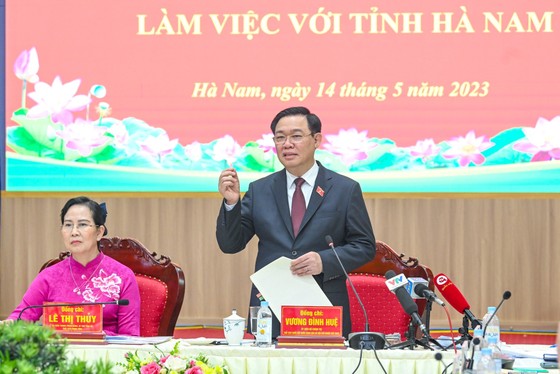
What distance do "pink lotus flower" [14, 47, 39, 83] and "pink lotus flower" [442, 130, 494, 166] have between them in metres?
2.34

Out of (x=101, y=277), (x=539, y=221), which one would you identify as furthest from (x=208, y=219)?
(x=101, y=277)

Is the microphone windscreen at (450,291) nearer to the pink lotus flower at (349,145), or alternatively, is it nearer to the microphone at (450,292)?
the microphone at (450,292)

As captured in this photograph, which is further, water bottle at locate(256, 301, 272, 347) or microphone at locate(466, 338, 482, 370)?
water bottle at locate(256, 301, 272, 347)

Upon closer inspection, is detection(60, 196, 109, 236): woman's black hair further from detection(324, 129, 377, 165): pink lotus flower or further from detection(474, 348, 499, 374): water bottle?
detection(324, 129, 377, 165): pink lotus flower

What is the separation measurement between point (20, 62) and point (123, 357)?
3107 millimetres

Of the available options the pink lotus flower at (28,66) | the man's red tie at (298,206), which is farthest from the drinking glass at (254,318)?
the pink lotus flower at (28,66)

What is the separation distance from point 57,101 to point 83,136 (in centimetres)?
25

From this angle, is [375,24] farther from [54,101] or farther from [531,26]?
[54,101]

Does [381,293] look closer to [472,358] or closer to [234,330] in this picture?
[234,330]

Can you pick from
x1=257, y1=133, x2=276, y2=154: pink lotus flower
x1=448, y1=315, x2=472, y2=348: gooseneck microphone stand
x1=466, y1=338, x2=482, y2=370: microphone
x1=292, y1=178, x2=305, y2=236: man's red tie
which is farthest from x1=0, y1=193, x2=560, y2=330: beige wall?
x1=466, y1=338, x2=482, y2=370: microphone

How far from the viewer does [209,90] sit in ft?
17.3

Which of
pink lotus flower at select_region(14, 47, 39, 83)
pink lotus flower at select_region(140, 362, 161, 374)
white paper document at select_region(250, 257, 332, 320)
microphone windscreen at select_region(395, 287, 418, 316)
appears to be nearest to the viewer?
pink lotus flower at select_region(140, 362, 161, 374)

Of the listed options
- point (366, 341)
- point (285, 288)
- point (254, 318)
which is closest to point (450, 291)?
point (366, 341)

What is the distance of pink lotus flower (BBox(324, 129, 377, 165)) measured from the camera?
17.0 ft
